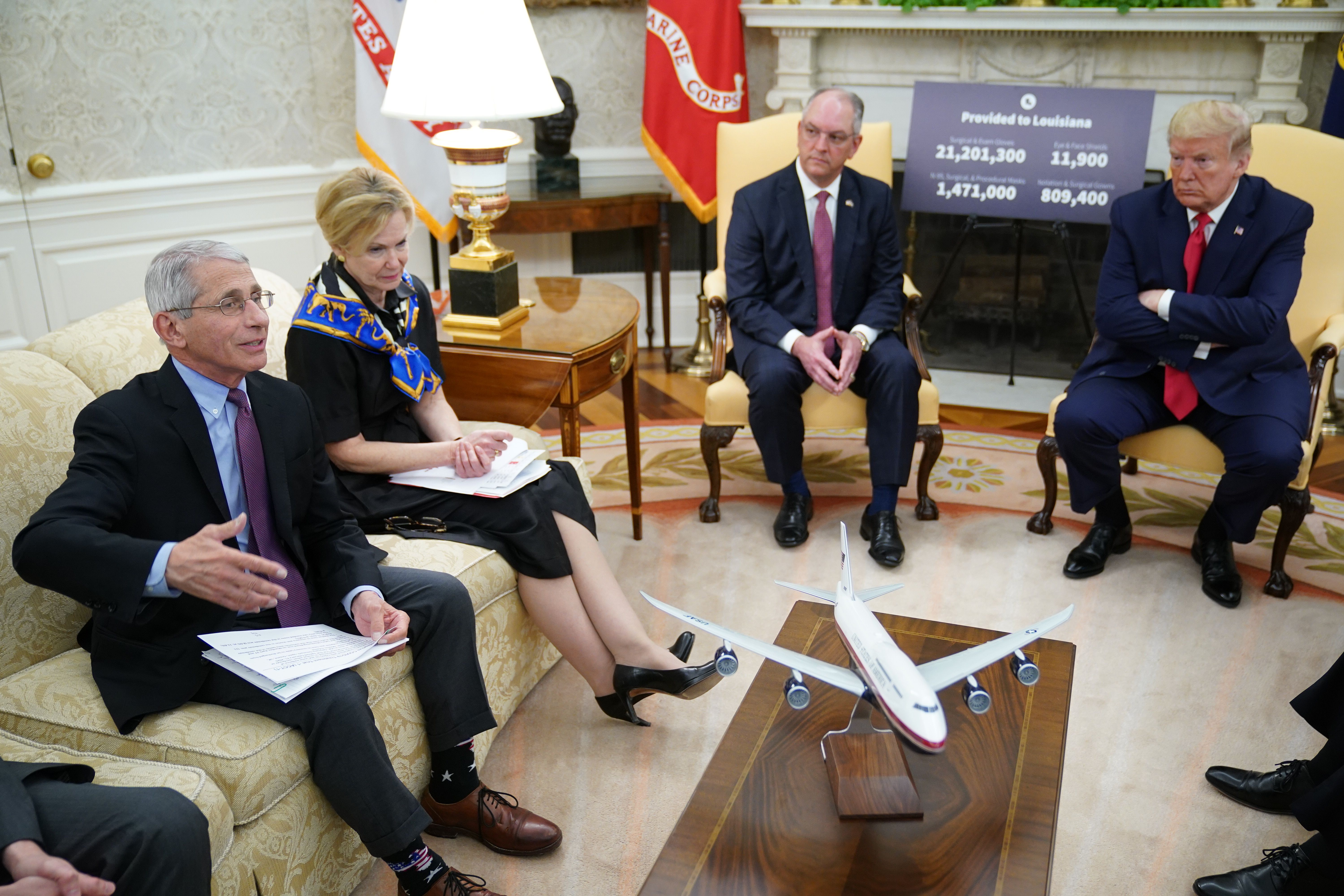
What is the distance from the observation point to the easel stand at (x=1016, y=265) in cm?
445

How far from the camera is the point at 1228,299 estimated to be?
301 centimetres

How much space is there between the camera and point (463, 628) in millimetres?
2135

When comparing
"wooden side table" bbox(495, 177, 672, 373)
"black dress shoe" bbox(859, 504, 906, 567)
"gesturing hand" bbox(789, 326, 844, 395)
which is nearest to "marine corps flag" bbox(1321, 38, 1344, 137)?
"gesturing hand" bbox(789, 326, 844, 395)

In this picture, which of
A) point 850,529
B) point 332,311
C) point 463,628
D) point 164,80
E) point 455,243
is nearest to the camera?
point 463,628

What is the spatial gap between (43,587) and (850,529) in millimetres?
2336

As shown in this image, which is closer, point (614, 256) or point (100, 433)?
point (100, 433)

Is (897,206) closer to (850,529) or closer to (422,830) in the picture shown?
(850,529)

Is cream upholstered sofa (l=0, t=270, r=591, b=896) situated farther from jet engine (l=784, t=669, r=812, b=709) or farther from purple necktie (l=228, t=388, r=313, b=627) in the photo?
jet engine (l=784, t=669, r=812, b=709)

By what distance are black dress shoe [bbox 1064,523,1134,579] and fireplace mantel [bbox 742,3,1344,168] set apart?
1928 millimetres

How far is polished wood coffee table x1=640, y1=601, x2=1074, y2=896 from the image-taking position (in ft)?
5.08

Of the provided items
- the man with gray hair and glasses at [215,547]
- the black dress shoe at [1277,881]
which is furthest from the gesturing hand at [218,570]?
the black dress shoe at [1277,881]

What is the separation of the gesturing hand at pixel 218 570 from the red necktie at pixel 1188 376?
96.9 inches

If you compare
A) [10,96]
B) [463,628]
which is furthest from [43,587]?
[10,96]

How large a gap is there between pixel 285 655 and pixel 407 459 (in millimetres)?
693
